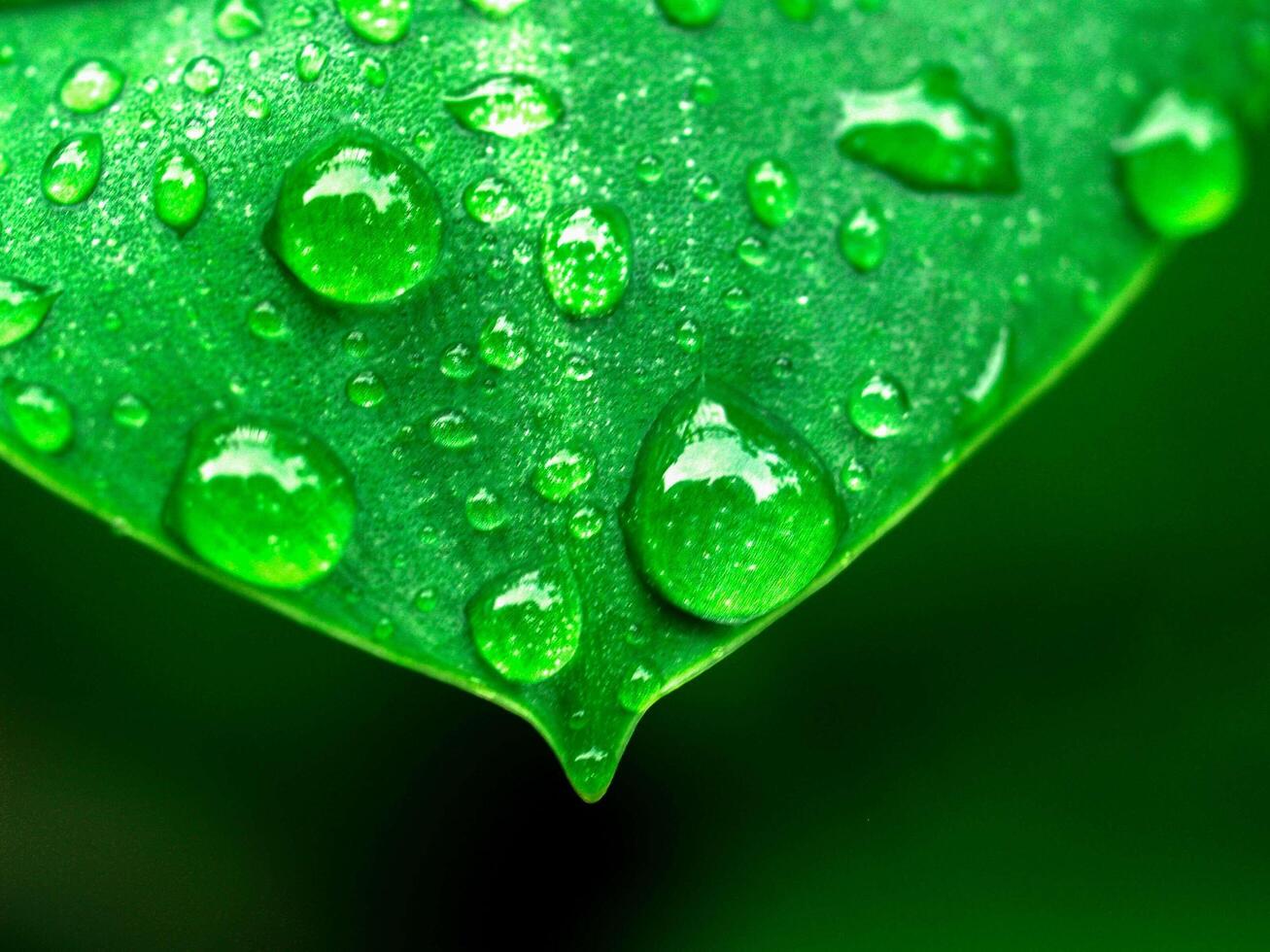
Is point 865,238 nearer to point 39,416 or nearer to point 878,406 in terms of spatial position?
point 878,406

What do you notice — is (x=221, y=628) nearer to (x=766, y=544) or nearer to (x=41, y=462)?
(x=41, y=462)

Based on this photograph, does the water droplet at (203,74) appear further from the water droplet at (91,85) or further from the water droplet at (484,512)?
the water droplet at (484,512)

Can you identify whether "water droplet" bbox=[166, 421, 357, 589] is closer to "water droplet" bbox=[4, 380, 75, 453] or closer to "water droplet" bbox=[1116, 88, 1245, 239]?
"water droplet" bbox=[4, 380, 75, 453]

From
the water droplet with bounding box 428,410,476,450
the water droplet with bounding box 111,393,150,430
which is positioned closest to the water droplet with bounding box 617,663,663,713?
the water droplet with bounding box 428,410,476,450

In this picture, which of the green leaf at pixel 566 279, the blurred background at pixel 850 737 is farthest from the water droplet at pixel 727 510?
the blurred background at pixel 850 737

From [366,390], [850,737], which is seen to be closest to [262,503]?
[366,390]
